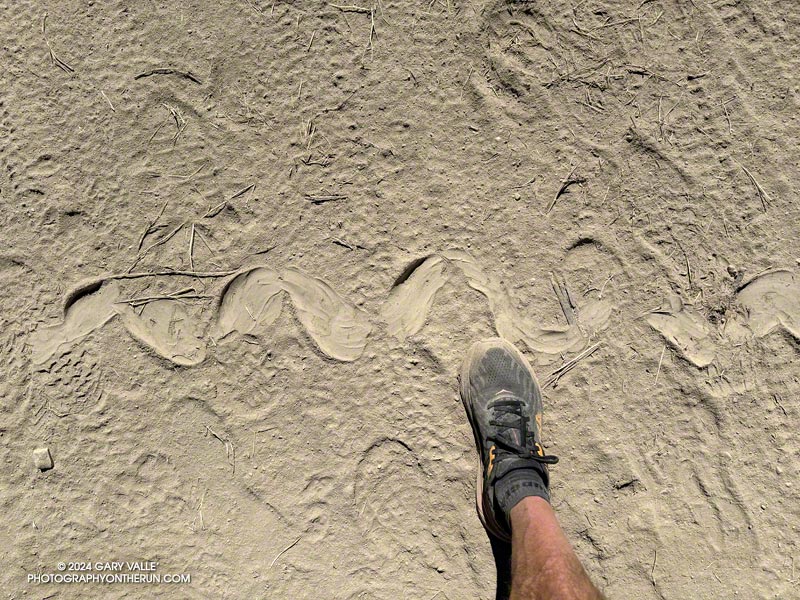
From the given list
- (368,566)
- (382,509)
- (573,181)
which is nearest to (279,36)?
(573,181)

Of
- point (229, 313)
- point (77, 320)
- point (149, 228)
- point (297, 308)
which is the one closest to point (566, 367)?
point (297, 308)

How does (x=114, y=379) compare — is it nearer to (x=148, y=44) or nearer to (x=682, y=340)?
(x=148, y=44)

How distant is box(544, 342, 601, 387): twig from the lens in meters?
2.09

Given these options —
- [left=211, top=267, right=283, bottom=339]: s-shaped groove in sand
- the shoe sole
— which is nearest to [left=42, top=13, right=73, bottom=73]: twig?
[left=211, top=267, right=283, bottom=339]: s-shaped groove in sand

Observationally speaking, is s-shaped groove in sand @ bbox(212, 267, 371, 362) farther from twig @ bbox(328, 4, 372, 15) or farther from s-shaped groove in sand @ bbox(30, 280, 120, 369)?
A: twig @ bbox(328, 4, 372, 15)

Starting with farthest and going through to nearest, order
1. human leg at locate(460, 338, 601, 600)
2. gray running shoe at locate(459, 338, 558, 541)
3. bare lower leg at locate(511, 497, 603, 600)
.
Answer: gray running shoe at locate(459, 338, 558, 541) → human leg at locate(460, 338, 601, 600) → bare lower leg at locate(511, 497, 603, 600)

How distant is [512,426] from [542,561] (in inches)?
18.9

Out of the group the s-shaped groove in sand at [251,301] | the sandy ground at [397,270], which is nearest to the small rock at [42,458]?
the sandy ground at [397,270]

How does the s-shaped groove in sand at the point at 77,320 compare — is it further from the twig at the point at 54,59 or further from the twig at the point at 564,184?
the twig at the point at 564,184

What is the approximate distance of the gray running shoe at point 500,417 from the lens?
6.65ft

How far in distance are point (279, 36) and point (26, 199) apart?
3.78 ft

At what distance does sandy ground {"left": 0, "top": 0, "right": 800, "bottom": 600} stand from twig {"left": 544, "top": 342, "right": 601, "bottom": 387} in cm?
1

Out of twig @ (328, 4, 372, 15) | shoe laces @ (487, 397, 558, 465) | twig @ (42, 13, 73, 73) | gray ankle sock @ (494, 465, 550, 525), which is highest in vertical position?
twig @ (328, 4, 372, 15)

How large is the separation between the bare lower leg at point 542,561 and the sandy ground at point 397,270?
0.85 ft
